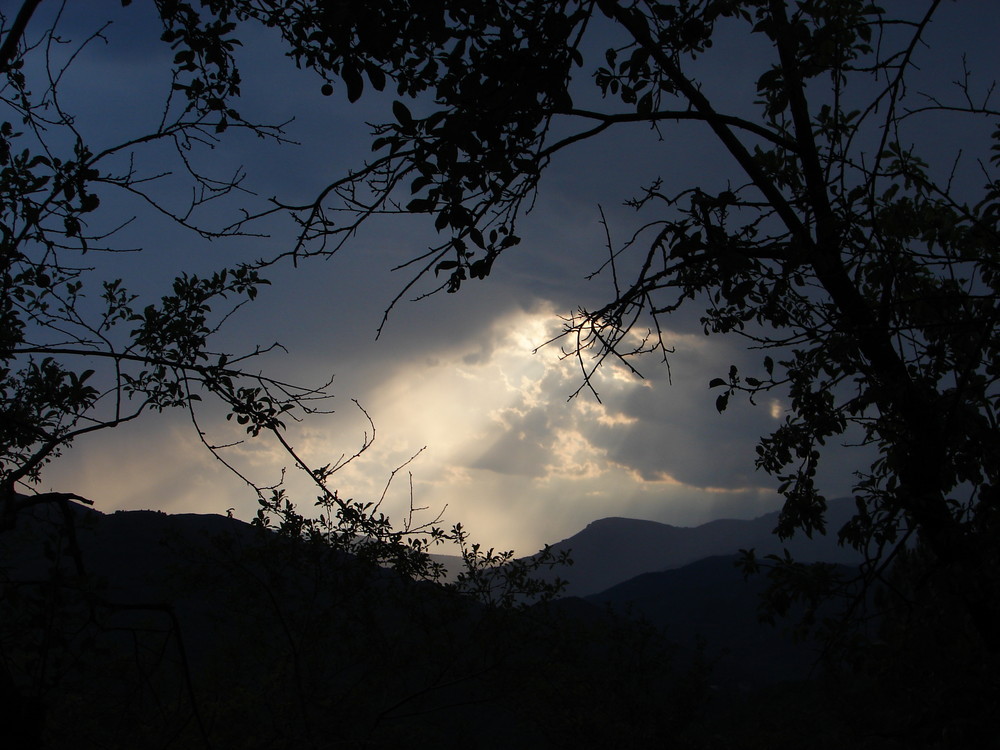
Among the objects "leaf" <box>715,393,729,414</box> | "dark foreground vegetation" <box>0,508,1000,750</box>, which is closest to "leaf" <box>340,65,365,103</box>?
"dark foreground vegetation" <box>0,508,1000,750</box>

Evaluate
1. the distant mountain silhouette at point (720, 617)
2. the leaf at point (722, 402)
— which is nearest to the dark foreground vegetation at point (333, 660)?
the leaf at point (722, 402)

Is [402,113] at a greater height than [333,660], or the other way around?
[402,113]

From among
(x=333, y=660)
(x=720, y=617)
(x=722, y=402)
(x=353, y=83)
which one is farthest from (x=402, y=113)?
(x=720, y=617)

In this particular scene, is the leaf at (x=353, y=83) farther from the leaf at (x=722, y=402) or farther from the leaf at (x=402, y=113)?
the leaf at (x=722, y=402)

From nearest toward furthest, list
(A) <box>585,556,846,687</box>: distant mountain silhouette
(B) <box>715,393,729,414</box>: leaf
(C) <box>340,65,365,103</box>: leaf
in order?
(C) <box>340,65,365,103</box>: leaf < (B) <box>715,393,729,414</box>: leaf < (A) <box>585,556,846,687</box>: distant mountain silhouette

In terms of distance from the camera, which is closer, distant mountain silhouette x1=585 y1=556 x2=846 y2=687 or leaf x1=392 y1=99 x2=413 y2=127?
leaf x1=392 y1=99 x2=413 y2=127

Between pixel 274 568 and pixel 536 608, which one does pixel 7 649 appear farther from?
pixel 536 608

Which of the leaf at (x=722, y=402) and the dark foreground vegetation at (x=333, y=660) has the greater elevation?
the leaf at (x=722, y=402)

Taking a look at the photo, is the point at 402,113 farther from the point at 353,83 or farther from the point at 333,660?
the point at 333,660

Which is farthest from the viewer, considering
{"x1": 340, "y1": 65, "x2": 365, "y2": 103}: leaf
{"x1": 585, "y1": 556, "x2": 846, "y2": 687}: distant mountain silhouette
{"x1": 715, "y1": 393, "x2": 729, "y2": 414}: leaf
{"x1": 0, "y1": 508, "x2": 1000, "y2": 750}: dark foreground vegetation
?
{"x1": 585, "y1": 556, "x2": 846, "y2": 687}: distant mountain silhouette

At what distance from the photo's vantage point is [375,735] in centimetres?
998

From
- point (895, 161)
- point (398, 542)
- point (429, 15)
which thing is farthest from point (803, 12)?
point (398, 542)

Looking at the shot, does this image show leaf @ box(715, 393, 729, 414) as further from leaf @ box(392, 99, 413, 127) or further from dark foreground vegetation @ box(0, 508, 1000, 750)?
leaf @ box(392, 99, 413, 127)

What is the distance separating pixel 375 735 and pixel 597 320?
839 centimetres
